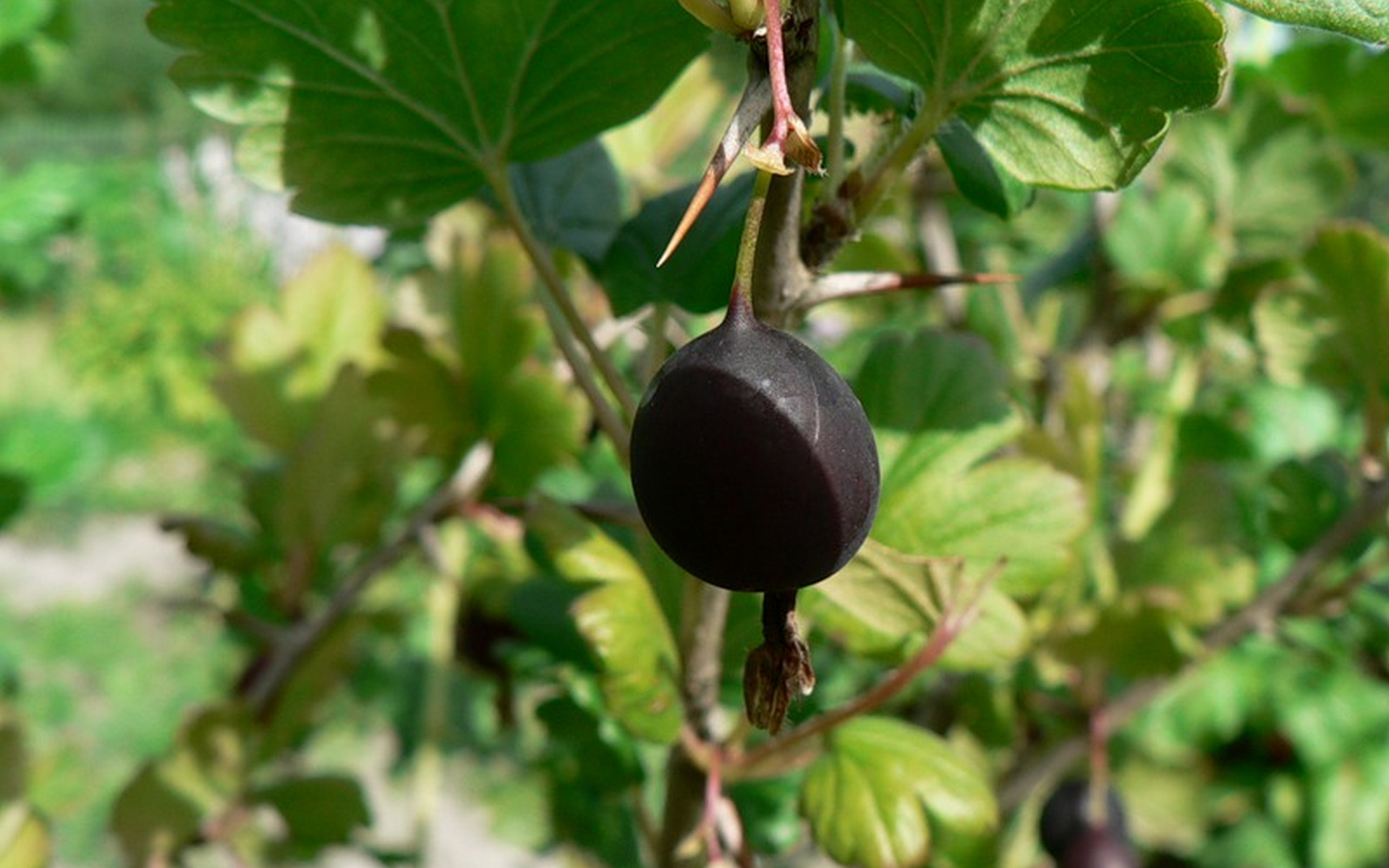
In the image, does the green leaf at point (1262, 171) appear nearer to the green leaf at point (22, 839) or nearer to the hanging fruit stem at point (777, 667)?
the hanging fruit stem at point (777, 667)

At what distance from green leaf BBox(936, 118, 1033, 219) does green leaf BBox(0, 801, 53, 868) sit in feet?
1.70

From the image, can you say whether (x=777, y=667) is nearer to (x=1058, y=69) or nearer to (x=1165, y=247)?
(x=1058, y=69)

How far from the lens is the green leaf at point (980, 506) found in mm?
458

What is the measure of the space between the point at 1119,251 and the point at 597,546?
592 mm

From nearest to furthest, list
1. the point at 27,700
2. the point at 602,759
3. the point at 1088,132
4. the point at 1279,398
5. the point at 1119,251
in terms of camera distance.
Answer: the point at 1088,132, the point at 602,759, the point at 1119,251, the point at 1279,398, the point at 27,700

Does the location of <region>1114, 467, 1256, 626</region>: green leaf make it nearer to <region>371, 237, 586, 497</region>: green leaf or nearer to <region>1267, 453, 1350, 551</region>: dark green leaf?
<region>1267, 453, 1350, 551</region>: dark green leaf

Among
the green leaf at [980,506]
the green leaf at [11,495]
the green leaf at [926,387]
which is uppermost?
the green leaf at [926,387]

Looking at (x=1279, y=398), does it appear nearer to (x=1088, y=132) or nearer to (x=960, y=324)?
(x=960, y=324)

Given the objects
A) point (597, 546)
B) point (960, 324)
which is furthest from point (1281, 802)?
point (597, 546)

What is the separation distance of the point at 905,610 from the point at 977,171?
15 centimetres

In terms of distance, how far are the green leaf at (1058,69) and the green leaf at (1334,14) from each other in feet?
0.06

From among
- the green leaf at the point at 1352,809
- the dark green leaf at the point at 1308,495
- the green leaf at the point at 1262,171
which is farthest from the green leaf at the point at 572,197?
the green leaf at the point at 1352,809

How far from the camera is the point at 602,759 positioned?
1.91 feet

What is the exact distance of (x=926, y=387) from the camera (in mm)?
498
